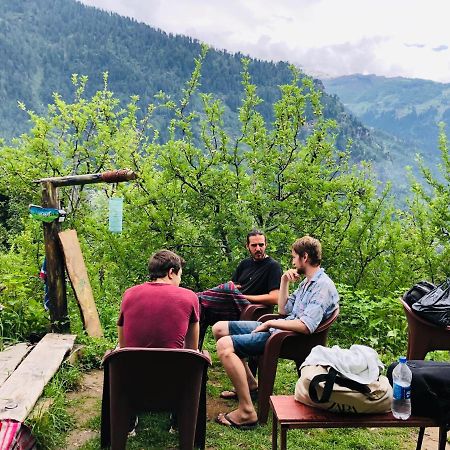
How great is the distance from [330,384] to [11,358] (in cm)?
264

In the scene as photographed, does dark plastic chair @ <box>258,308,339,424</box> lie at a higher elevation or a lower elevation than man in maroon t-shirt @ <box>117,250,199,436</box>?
lower

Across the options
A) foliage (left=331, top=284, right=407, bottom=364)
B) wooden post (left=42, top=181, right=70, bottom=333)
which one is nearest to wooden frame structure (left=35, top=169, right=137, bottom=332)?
wooden post (left=42, top=181, right=70, bottom=333)

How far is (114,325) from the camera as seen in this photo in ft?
20.3

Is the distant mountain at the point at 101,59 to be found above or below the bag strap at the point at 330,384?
above

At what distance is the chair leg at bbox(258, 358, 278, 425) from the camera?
3965 millimetres

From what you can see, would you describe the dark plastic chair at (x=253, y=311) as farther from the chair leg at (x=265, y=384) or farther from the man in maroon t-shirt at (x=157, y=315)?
the man in maroon t-shirt at (x=157, y=315)

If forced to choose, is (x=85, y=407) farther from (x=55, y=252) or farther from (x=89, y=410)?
(x=55, y=252)

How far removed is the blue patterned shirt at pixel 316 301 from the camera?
152 inches

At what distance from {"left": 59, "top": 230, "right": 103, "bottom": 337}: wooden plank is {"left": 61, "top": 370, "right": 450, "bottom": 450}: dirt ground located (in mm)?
694

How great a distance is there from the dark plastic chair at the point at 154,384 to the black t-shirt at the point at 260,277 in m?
1.89

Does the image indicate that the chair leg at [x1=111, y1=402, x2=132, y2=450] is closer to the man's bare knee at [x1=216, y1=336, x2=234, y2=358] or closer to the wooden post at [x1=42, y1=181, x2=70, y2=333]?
the man's bare knee at [x1=216, y1=336, x2=234, y2=358]

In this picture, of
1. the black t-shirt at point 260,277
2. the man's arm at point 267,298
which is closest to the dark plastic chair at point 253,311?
the man's arm at point 267,298

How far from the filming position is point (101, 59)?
16662 centimetres

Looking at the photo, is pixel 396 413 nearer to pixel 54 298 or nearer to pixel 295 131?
pixel 54 298
